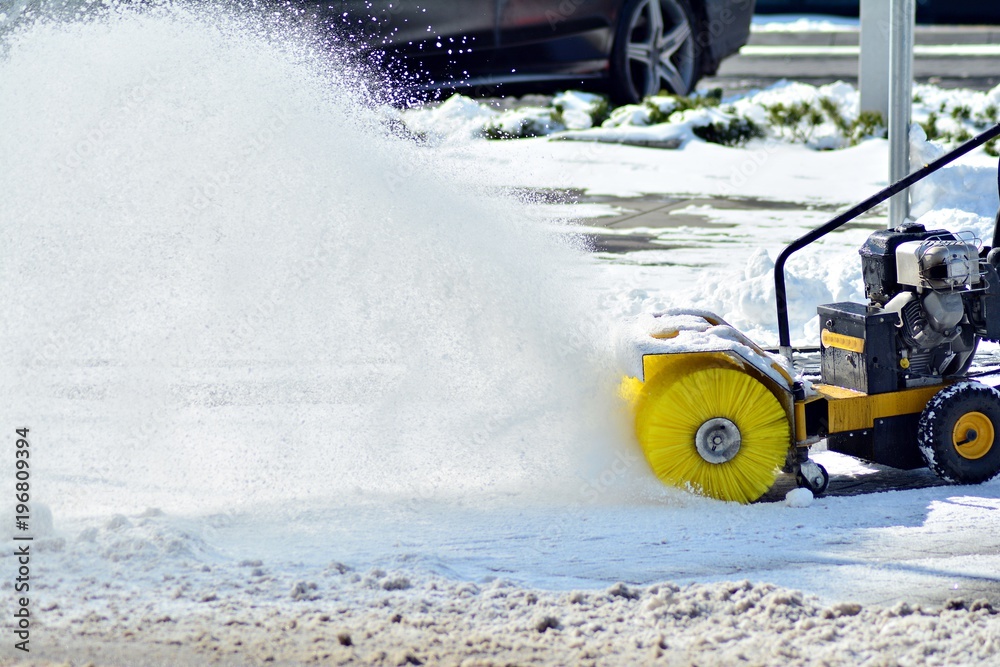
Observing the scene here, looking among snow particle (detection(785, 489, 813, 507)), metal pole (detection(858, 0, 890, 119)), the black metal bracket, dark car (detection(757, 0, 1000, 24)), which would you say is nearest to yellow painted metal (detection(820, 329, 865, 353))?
the black metal bracket

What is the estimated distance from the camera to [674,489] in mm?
4598

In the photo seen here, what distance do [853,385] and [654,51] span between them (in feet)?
27.4

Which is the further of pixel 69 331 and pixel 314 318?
pixel 69 331

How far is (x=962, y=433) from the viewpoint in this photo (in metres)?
4.73

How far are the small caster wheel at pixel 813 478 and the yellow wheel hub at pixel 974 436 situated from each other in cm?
50

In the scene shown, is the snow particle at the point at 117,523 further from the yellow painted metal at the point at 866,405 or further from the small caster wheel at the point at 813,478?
the yellow painted metal at the point at 866,405

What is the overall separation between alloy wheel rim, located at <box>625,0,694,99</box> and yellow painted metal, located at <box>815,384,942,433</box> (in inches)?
309

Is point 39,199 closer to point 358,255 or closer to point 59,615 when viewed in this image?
point 358,255

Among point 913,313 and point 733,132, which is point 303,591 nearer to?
point 913,313

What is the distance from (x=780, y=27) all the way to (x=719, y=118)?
26.1 feet

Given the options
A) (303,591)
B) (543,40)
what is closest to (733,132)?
(543,40)

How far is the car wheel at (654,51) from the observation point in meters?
12.1

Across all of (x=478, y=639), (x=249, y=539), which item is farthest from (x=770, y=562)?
(x=249, y=539)

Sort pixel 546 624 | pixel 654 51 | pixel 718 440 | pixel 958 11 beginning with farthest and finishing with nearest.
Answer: pixel 958 11 → pixel 654 51 → pixel 718 440 → pixel 546 624
